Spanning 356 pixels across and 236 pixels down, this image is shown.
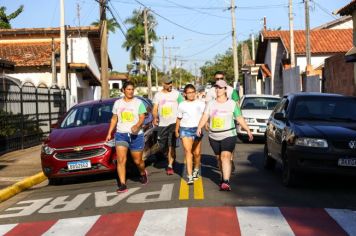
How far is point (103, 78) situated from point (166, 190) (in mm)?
15750

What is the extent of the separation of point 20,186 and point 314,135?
5.46 m

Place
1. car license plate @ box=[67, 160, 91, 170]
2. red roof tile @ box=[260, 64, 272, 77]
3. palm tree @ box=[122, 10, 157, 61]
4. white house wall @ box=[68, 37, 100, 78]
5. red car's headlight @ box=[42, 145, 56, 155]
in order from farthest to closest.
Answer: palm tree @ box=[122, 10, 157, 61] → red roof tile @ box=[260, 64, 272, 77] → white house wall @ box=[68, 37, 100, 78] → red car's headlight @ box=[42, 145, 56, 155] → car license plate @ box=[67, 160, 91, 170]

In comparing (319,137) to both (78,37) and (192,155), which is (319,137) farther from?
(78,37)

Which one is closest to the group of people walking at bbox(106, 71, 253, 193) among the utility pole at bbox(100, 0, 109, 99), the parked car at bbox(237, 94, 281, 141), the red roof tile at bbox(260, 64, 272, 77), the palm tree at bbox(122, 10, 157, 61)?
the parked car at bbox(237, 94, 281, 141)

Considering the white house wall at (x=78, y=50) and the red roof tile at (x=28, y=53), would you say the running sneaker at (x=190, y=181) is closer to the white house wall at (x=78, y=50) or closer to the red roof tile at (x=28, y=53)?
the red roof tile at (x=28, y=53)

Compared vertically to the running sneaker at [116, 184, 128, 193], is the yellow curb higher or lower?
lower

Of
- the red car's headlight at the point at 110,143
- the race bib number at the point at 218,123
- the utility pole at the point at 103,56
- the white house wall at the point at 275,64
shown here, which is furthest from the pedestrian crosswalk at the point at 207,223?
the white house wall at the point at 275,64

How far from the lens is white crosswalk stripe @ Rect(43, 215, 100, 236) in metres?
6.81

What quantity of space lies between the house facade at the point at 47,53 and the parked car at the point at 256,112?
1357cm

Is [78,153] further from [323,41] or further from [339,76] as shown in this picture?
[323,41]

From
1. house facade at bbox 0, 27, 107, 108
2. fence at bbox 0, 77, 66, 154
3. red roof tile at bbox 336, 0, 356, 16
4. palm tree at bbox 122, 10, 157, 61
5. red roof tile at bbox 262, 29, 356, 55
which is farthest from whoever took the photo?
palm tree at bbox 122, 10, 157, 61

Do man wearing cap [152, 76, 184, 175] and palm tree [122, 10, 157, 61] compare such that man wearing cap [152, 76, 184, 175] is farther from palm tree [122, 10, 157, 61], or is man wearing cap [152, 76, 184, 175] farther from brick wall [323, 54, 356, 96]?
palm tree [122, 10, 157, 61]

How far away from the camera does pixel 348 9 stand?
22797mm

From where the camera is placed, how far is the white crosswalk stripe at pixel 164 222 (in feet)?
21.2
